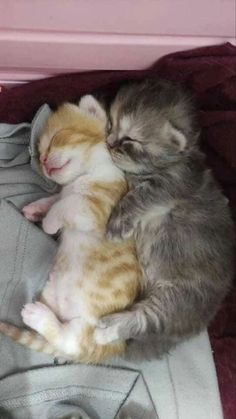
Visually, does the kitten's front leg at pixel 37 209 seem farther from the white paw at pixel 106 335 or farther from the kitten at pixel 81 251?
the white paw at pixel 106 335

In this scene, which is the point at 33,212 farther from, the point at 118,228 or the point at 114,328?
the point at 114,328

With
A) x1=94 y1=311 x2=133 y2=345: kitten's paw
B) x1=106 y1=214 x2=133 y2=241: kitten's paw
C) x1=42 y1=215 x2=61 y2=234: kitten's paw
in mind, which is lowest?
x1=94 y1=311 x2=133 y2=345: kitten's paw

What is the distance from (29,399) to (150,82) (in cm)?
84

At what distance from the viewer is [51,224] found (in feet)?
5.16

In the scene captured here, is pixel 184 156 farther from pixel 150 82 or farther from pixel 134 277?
pixel 134 277

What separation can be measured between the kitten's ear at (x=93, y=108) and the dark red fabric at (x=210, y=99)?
0.13 metres

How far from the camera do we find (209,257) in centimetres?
154

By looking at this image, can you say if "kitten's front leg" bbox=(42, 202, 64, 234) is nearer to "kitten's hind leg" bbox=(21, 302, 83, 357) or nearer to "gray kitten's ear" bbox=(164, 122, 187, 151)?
"kitten's hind leg" bbox=(21, 302, 83, 357)

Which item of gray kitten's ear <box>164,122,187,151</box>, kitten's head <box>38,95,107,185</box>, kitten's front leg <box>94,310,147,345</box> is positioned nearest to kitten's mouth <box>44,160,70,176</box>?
kitten's head <box>38,95,107,185</box>

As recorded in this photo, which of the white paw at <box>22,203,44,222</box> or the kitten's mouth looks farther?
the white paw at <box>22,203,44,222</box>

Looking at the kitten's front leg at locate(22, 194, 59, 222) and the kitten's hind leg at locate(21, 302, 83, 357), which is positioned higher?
the kitten's front leg at locate(22, 194, 59, 222)

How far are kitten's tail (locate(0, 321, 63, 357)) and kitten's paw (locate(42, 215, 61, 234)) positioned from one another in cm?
25

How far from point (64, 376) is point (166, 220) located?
0.47 meters

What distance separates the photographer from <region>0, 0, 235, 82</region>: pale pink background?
5.20 ft
